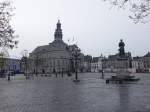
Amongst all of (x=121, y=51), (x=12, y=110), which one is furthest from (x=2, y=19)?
(x=121, y=51)

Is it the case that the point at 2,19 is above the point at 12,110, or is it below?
above

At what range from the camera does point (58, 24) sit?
181750mm

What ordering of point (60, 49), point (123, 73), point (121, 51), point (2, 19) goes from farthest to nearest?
point (60, 49), point (121, 51), point (123, 73), point (2, 19)

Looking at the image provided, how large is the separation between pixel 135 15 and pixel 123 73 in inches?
1579

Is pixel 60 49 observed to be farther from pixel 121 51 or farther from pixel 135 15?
pixel 135 15

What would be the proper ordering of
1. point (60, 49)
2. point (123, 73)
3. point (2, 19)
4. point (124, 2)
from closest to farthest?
point (124, 2)
point (2, 19)
point (123, 73)
point (60, 49)

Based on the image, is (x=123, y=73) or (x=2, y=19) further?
(x=123, y=73)

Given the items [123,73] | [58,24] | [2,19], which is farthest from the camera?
[58,24]

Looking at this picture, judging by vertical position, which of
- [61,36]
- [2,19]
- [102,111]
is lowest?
[102,111]

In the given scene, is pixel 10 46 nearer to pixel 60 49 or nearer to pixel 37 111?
pixel 37 111

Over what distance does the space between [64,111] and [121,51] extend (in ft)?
150

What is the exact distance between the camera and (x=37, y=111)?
1509cm

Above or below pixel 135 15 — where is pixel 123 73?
below

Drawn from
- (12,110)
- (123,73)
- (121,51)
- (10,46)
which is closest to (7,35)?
→ (10,46)
